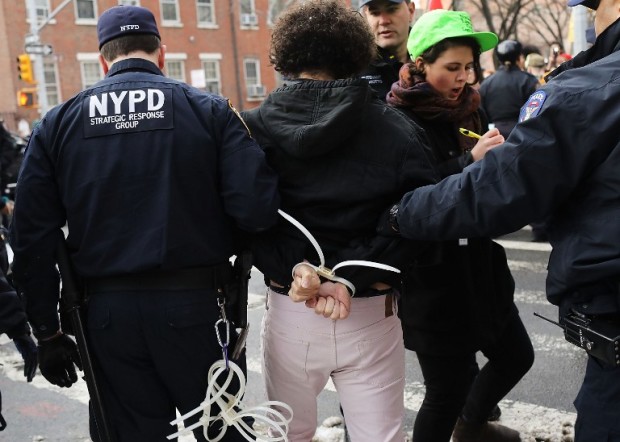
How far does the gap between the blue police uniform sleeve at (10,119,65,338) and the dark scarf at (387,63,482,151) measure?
136 cm

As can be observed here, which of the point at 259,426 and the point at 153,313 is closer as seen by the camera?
the point at 153,313

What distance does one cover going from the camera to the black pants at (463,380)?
8.95 ft

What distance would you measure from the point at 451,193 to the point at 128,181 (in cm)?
101

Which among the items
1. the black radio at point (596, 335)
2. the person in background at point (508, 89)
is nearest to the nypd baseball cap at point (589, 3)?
the black radio at point (596, 335)

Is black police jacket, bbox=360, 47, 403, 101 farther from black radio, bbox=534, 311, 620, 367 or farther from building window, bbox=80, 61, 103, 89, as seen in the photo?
building window, bbox=80, 61, 103, 89

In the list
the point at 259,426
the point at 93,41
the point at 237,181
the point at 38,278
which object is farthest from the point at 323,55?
the point at 93,41

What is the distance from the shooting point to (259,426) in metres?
3.61

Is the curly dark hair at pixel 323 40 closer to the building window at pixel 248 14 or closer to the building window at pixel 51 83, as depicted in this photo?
the building window at pixel 51 83

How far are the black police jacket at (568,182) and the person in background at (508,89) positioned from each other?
6272 millimetres

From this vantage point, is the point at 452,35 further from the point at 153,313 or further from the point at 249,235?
the point at 153,313

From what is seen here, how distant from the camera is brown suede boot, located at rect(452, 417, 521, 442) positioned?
3215 mm

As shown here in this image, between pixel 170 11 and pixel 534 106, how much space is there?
29.3 metres

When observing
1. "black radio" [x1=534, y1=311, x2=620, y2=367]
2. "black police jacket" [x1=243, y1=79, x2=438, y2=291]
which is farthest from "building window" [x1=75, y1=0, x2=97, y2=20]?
"black radio" [x1=534, y1=311, x2=620, y2=367]

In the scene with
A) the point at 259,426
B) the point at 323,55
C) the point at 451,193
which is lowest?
the point at 259,426
